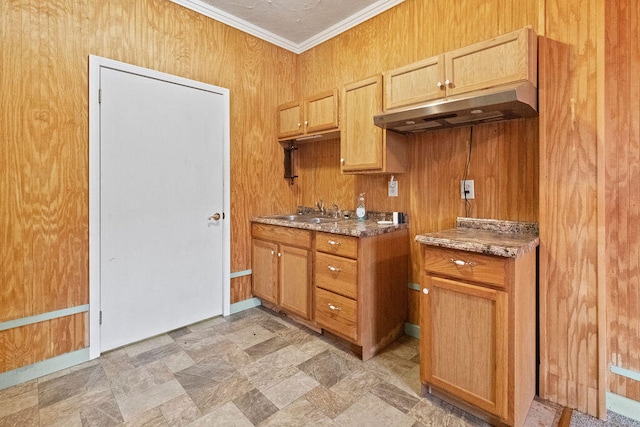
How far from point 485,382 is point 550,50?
175cm

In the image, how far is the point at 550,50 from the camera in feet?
5.42

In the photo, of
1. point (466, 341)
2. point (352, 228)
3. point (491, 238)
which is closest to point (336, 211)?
point (352, 228)

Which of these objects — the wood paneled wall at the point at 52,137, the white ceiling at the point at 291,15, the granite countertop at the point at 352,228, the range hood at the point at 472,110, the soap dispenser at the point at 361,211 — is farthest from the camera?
the soap dispenser at the point at 361,211

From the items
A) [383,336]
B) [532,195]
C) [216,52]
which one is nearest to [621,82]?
[532,195]

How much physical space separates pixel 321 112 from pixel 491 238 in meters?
1.75

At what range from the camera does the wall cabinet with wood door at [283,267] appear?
99.3 inches

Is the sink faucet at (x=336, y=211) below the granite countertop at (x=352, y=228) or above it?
above

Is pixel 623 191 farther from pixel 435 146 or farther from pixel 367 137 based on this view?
pixel 367 137

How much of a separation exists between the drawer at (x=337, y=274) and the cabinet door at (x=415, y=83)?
3.74 ft

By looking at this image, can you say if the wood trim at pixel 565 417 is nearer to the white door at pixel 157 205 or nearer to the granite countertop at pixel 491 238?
the granite countertop at pixel 491 238

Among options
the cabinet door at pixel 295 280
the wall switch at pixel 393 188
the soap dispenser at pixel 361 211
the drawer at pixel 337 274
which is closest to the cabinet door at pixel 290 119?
the soap dispenser at pixel 361 211

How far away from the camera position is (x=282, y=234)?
8.87ft

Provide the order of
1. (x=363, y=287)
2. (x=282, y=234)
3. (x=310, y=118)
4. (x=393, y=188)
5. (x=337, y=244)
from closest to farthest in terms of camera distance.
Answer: (x=363, y=287)
(x=337, y=244)
(x=393, y=188)
(x=282, y=234)
(x=310, y=118)

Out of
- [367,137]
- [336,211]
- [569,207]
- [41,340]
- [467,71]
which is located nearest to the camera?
[569,207]
